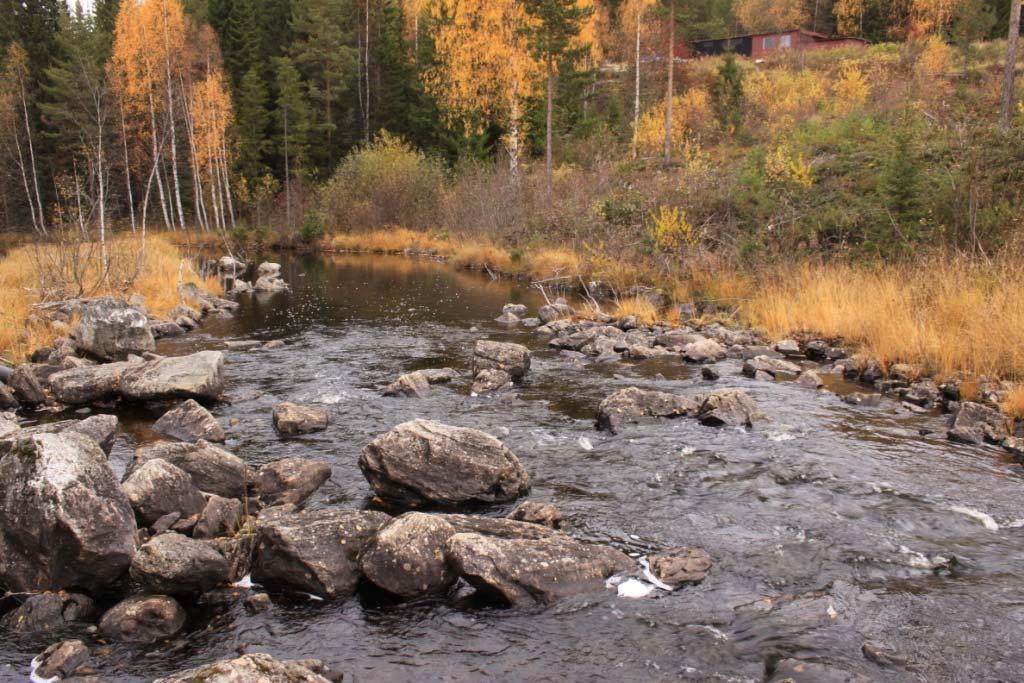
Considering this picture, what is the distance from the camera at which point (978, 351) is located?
1010 centimetres

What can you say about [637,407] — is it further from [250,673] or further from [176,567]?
[250,673]

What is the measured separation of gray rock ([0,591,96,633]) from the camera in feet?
16.4

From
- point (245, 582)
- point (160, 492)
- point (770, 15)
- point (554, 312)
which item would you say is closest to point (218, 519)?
point (160, 492)

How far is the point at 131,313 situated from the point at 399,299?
826 cm

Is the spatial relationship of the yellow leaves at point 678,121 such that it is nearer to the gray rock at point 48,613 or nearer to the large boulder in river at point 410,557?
the large boulder in river at point 410,557

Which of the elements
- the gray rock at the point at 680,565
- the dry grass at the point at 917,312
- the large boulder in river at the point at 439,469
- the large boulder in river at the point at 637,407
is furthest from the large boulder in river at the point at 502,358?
the gray rock at the point at 680,565

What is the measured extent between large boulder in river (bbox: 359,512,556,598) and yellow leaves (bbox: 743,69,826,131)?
31.3 meters

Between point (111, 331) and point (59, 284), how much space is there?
4.02m

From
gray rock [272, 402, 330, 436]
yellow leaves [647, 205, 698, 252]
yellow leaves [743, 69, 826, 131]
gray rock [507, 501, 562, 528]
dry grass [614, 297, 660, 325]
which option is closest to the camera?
gray rock [507, 501, 562, 528]

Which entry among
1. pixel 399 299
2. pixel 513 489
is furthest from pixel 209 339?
pixel 513 489

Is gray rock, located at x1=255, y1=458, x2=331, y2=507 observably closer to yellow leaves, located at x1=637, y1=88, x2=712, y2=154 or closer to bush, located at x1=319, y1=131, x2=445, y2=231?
bush, located at x1=319, y1=131, x2=445, y2=231

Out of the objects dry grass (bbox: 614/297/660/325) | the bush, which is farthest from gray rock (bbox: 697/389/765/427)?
the bush

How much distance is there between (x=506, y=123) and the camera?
3553 cm

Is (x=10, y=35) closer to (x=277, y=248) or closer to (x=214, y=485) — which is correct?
(x=277, y=248)
